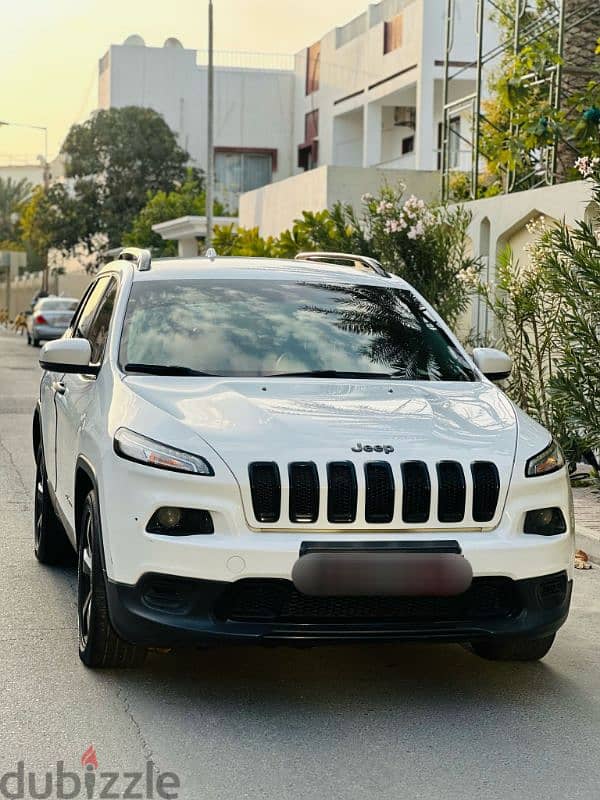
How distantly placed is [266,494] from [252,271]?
2084mm

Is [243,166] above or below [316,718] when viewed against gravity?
above

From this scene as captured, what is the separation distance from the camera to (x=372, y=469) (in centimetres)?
502

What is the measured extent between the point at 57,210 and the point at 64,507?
4998 centimetres

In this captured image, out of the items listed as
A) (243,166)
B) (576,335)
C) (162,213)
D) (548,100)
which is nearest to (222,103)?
(243,166)

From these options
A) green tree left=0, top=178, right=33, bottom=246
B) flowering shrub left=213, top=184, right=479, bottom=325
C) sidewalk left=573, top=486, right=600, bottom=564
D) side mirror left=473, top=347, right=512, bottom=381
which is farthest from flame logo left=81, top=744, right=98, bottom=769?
green tree left=0, top=178, right=33, bottom=246

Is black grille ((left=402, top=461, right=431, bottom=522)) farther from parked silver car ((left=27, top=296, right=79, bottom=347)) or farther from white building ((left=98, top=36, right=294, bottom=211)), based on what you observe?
white building ((left=98, top=36, right=294, bottom=211))

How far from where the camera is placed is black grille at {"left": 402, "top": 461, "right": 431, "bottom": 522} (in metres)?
5.01

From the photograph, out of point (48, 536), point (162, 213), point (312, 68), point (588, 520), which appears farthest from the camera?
point (312, 68)

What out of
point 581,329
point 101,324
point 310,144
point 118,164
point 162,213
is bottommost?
point 581,329

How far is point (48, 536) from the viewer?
7.83 meters

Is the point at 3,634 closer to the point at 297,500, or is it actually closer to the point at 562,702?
the point at 297,500

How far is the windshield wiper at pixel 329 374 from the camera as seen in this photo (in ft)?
19.7

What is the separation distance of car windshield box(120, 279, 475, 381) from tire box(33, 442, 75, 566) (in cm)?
178

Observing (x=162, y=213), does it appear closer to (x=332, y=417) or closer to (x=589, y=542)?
(x=589, y=542)
